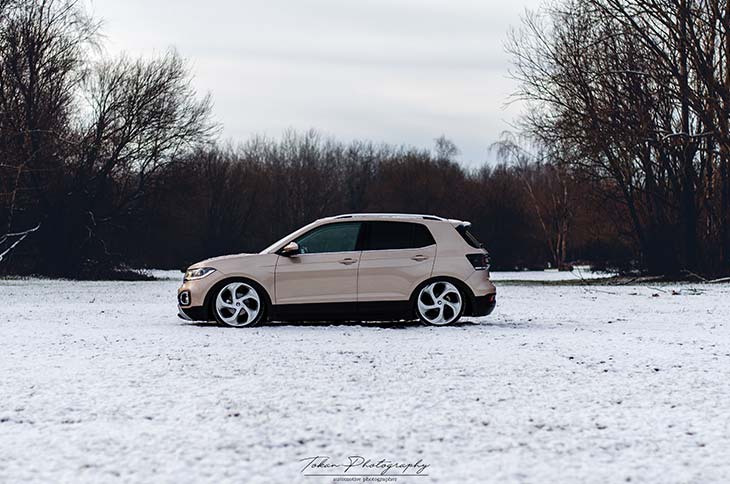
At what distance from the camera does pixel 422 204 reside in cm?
6694

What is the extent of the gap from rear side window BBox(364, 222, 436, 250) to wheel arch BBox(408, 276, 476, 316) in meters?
0.55

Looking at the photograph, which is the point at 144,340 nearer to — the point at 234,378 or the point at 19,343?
the point at 19,343

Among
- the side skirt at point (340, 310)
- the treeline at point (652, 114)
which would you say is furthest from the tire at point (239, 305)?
the treeline at point (652, 114)

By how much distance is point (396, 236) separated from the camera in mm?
14469

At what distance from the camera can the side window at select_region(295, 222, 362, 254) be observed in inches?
565

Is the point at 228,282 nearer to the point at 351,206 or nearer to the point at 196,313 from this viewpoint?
the point at 196,313

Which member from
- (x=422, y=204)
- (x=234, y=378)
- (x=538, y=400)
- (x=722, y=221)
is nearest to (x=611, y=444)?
(x=538, y=400)

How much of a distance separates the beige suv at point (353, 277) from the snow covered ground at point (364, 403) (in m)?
0.51

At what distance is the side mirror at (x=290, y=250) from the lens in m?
14.2

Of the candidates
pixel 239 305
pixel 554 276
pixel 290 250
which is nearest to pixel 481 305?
pixel 290 250

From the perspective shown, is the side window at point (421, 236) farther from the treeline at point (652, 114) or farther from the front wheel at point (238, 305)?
the treeline at point (652, 114)

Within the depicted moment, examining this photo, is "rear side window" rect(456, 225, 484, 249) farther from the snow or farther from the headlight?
the snow

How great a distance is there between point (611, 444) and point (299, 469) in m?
2.04

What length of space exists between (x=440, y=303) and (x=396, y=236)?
3.95ft
